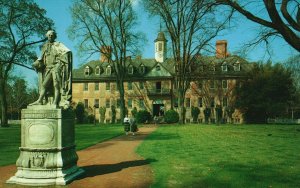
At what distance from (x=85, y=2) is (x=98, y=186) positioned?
40314 mm

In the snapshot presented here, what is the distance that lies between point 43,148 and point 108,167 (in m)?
3.07

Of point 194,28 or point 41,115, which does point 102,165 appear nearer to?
point 41,115

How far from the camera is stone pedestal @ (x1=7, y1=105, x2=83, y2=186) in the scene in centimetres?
932

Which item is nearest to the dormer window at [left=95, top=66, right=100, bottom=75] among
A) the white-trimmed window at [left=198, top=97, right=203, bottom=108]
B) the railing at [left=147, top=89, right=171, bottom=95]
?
the railing at [left=147, top=89, right=171, bottom=95]

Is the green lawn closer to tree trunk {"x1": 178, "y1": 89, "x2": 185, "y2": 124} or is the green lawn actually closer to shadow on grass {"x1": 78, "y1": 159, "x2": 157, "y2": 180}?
shadow on grass {"x1": 78, "y1": 159, "x2": 157, "y2": 180}

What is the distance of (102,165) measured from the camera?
491 inches

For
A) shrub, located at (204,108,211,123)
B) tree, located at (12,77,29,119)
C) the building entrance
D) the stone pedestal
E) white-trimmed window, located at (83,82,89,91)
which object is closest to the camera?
the stone pedestal

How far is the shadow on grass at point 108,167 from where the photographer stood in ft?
35.5

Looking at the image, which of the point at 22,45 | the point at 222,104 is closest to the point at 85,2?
the point at 22,45

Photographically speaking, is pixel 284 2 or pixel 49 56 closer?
pixel 49 56

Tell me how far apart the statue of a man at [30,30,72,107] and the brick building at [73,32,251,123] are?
155 feet

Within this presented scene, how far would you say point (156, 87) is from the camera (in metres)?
62.4

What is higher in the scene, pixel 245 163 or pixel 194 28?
pixel 194 28

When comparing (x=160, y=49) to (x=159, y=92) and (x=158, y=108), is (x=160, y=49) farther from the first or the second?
(x=158, y=108)
